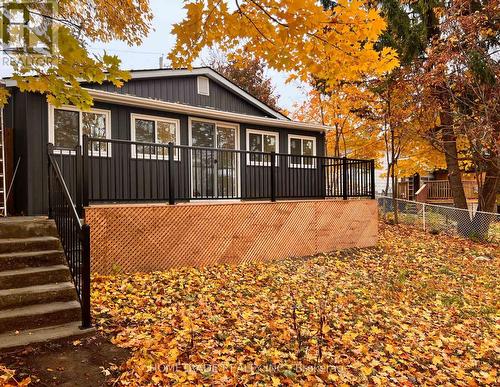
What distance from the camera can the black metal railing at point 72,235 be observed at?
381 cm

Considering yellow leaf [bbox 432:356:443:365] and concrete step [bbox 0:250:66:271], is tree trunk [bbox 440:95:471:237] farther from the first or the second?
concrete step [bbox 0:250:66:271]

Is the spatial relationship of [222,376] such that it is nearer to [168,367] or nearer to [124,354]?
[168,367]

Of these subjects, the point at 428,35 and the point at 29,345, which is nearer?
the point at 29,345

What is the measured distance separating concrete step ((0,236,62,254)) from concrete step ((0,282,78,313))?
731 mm

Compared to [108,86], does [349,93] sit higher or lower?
higher

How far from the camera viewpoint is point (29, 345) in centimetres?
344

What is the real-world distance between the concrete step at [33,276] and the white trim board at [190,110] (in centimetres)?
447

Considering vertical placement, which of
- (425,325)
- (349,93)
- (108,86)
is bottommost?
(425,325)

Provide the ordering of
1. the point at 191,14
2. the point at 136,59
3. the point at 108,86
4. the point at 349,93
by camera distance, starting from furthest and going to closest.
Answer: the point at 136,59 < the point at 349,93 < the point at 108,86 < the point at 191,14

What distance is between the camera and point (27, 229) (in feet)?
16.3

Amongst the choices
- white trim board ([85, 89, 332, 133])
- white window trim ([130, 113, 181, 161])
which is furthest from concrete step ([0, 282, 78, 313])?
white trim board ([85, 89, 332, 133])

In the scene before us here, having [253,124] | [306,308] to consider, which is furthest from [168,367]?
[253,124]

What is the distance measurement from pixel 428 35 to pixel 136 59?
2168 cm

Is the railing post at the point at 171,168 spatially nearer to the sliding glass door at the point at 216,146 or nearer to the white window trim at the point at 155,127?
the white window trim at the point at 155,127
